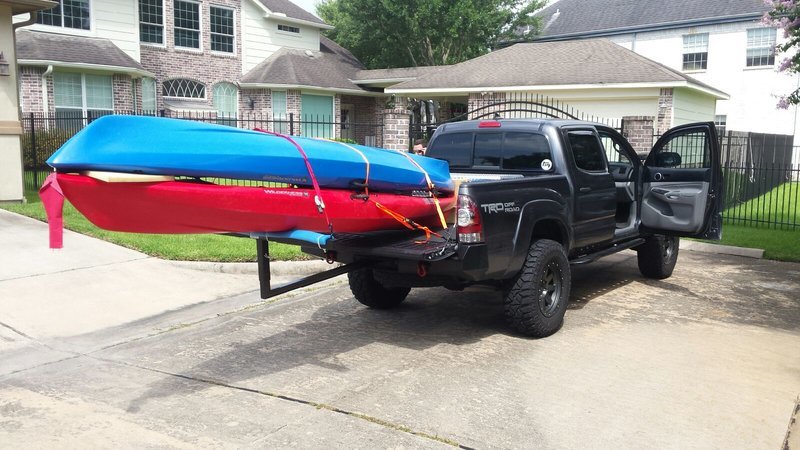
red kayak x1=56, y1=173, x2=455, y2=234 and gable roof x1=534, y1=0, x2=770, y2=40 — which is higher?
gable roof x1=534, y1=0, x2=770, y2=40

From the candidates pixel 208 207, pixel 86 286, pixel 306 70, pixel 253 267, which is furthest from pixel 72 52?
pixel 208 207

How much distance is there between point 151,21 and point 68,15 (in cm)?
295

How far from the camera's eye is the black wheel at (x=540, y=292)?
587cm

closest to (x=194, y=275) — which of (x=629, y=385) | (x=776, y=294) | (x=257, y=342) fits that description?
(x=257, y=342)

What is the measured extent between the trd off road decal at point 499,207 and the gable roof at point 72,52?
1813 centimetres

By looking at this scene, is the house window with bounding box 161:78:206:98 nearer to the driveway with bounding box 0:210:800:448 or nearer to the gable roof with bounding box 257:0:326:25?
the gable roof with bounding box 257:0:326:25

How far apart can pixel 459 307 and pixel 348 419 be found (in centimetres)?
303

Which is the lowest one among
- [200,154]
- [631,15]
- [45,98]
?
[200,154]

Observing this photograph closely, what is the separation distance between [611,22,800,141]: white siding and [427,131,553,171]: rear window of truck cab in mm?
24085

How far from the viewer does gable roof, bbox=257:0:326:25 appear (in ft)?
90.7

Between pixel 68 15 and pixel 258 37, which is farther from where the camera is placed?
pixel 258 37

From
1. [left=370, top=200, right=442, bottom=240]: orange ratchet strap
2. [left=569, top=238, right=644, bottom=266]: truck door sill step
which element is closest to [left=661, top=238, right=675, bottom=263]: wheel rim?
[left=569, top=238, right=644, bottom=266]: truck door sill step

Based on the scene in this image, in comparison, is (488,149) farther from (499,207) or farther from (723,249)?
(723,249)

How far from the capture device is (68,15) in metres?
21.8
